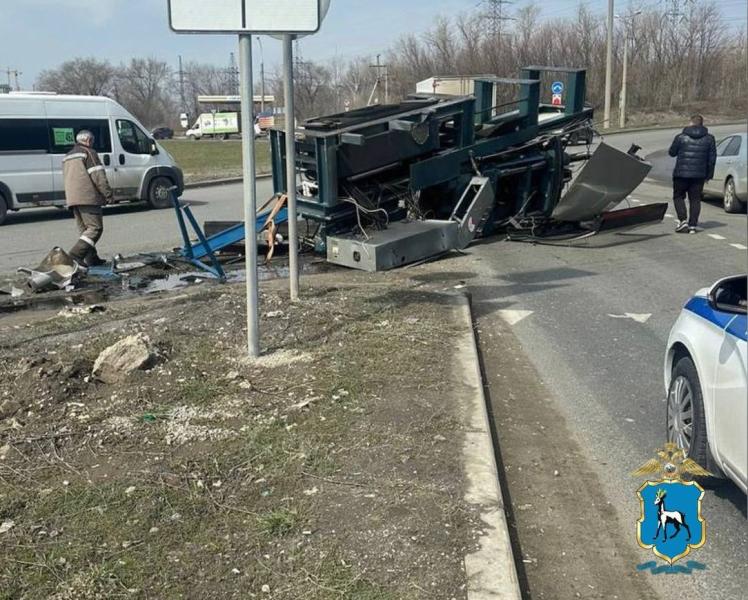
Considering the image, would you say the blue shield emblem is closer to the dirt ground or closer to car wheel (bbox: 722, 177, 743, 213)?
the dirt ground

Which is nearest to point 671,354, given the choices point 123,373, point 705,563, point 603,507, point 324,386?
point 603,507

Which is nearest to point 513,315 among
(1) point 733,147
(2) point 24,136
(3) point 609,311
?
(3) point 609,311

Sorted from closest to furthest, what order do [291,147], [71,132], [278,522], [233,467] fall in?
1. [278,522]
2. [233,467]
3. [291,147]
4. [71,132]

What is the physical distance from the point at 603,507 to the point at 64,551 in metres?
2.57

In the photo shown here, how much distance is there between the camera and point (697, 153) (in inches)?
500

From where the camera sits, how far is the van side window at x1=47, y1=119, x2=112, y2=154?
1631 centimetres

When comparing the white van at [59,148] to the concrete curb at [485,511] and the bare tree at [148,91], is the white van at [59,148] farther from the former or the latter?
the bare tree at [148,91]

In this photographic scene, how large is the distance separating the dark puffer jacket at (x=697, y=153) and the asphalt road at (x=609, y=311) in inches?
41.0

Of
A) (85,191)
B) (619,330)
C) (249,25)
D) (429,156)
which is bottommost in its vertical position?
(619,330)

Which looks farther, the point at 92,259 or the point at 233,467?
the point at 92,259

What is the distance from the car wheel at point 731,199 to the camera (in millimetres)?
15008

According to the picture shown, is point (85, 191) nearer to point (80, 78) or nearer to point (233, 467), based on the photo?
point (233, 467)

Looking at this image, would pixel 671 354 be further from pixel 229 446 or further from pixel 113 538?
pixel 113 538

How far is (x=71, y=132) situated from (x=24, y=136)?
1.00 meters
